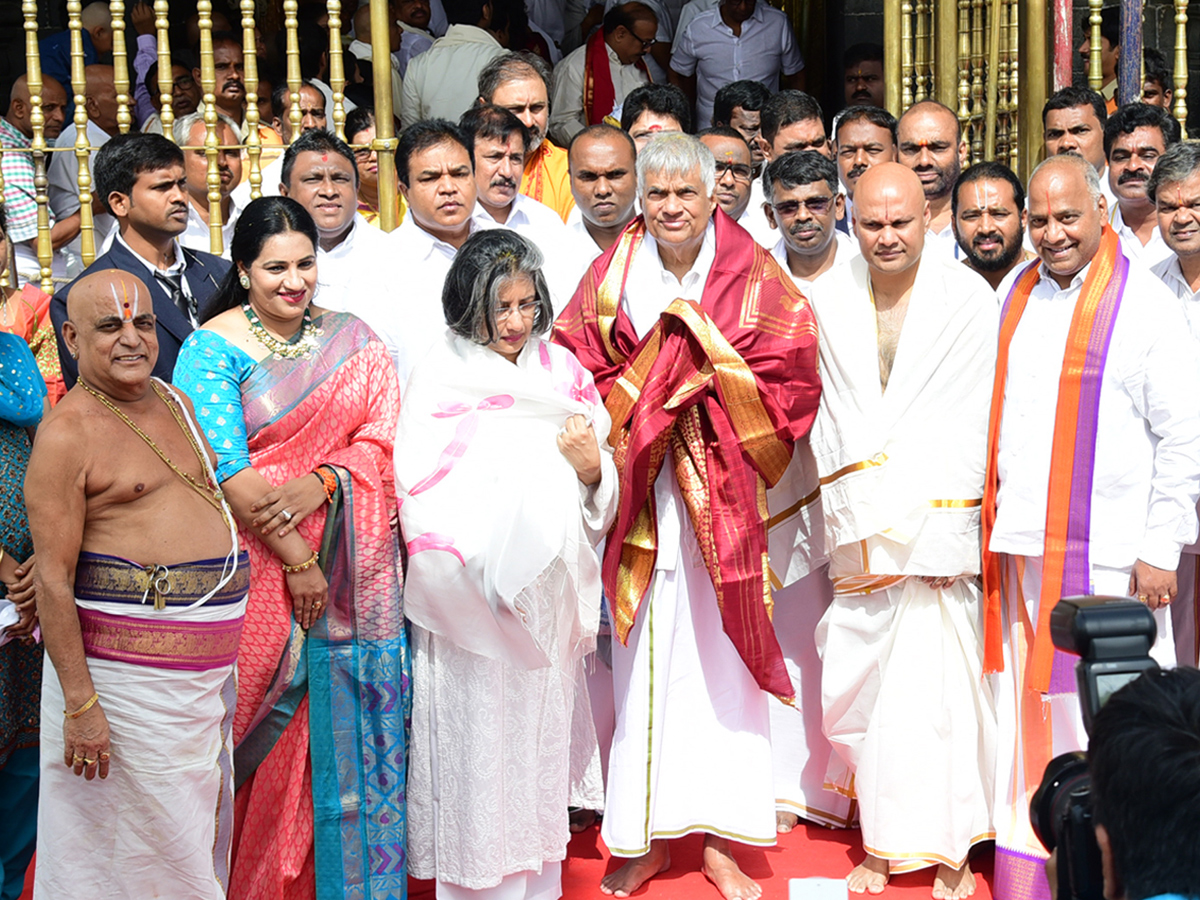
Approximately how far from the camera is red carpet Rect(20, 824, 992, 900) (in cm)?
386

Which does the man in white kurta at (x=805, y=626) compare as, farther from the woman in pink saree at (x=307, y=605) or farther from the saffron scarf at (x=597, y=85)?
the saffron scarf at (x=597, y=85)

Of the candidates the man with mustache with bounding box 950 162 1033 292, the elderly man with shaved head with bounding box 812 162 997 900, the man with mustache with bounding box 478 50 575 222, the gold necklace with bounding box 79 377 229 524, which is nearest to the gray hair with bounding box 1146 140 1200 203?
the man with mustache with bounding box 950 162 1033 292

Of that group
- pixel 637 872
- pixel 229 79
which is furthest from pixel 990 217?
pixel 229 79

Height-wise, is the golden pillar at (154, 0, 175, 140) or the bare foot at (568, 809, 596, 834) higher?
the golden pillar at (154, 0, 175, 140)

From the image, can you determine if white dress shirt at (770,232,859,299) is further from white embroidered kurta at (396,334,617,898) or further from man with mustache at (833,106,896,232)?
white embroidered kurta at (396,334,617,898)

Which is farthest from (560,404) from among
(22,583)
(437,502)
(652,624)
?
(22,583)

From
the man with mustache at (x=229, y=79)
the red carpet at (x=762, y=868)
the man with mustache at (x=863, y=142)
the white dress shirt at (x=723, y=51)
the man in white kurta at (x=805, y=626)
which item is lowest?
the red carpet at (x=762, y=868)

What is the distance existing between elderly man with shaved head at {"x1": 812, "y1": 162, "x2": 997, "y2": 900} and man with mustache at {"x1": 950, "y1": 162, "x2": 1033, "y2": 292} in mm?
668

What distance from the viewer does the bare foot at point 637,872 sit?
12.6ft

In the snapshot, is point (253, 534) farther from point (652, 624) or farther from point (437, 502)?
point (652, 624)

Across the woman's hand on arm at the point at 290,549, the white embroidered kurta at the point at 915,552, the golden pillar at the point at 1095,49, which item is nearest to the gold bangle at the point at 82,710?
the woman's hand on arm at the point at 290,549

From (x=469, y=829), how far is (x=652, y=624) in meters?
0.77

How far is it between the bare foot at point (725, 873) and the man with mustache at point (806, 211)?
1.78 m

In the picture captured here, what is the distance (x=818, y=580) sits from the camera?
4.38m
